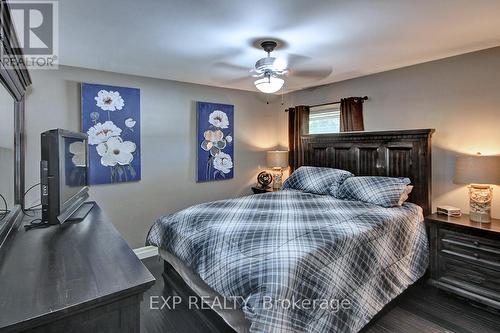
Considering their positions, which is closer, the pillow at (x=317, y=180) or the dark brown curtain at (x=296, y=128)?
the pillow at (x=317, y=180)

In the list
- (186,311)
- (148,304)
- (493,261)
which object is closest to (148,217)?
(148,304)

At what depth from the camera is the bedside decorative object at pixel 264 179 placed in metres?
4.38

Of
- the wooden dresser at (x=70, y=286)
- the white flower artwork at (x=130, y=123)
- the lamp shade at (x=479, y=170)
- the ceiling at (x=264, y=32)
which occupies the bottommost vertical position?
the wooden dresser at (x=70, y=286)

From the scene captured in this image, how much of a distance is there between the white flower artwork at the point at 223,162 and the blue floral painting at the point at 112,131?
1097 millimetres

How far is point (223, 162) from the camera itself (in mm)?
4129

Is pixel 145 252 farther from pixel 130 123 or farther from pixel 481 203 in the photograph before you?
pixel 481 203

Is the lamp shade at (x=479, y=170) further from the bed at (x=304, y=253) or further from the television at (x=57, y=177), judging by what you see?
the television at (x=57, y=177)

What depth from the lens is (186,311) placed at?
228cm

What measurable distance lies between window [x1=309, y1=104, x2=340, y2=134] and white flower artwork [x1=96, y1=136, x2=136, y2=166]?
2.54 metres

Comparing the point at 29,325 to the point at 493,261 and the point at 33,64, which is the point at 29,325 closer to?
the point at 33,64

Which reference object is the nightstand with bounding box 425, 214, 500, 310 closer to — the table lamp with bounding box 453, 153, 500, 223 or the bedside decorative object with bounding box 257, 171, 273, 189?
the table lamp with bounding box 453, 153, 500, 223

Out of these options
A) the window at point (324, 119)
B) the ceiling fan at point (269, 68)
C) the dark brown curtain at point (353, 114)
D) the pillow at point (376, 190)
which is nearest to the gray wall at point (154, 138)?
the window at point (324, 119)

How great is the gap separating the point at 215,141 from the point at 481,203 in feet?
10.1

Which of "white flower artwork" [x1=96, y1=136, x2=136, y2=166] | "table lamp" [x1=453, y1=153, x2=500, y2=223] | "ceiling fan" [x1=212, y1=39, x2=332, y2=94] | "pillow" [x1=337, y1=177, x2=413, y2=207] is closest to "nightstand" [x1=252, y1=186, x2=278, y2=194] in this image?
"pillow" [x1=337, y1=177, x2=413, y2=207]
